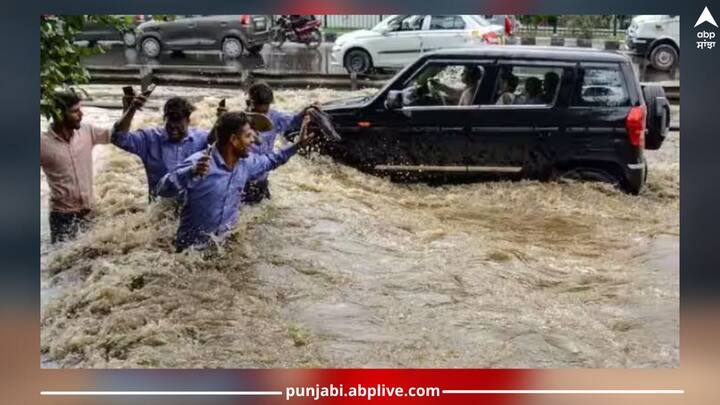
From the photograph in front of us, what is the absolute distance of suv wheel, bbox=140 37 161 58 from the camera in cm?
416

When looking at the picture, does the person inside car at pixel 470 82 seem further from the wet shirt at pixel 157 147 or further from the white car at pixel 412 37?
the wet shirt at pixel 157 147

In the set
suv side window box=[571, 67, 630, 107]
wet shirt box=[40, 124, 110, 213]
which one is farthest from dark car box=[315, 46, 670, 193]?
wet shirt box=[40, 124, 110, 213]

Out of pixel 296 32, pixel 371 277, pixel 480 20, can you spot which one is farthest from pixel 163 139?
pixel 480 20

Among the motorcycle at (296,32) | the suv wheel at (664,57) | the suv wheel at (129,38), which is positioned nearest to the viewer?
the suv wheel at (664,57)

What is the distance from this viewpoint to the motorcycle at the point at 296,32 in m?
4.05

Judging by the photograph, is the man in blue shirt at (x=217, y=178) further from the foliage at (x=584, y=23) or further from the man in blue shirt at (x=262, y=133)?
the foliage at (x=584, y=23)

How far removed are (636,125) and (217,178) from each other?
154 centimetres

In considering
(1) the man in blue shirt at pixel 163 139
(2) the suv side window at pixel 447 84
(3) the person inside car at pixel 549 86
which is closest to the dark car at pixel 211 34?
(1) the man in blue shirt at pixel 163 139

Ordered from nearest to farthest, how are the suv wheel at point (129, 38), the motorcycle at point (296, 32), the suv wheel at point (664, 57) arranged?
the suv wheel at point (664, 57) < the motorcycle at point (296, 32) < the suv wheel at point (129, 38)

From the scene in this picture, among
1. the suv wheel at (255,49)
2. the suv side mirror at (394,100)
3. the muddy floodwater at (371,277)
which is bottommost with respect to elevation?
the muddy floodwater at (371,277)

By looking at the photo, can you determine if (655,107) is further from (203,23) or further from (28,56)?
(28,56)

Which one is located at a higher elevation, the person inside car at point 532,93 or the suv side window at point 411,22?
the suv side window at point 411,22

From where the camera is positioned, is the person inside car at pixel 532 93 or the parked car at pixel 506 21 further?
the person inside car at pixel 532 93

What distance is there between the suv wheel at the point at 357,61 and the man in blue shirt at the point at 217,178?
401 millimetres
